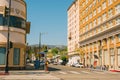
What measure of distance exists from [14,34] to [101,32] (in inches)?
1443

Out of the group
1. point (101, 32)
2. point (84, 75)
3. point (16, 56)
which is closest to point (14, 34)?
point (16, 56)

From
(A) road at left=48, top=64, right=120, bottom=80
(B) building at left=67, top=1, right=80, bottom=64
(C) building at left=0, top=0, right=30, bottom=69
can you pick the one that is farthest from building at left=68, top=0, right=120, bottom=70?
(C) building at left=0, top=0, right=30, bottom=69

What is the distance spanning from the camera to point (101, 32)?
73562mm

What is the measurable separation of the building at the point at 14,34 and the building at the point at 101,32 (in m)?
25.8

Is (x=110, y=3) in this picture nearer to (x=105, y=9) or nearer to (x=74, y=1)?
(x=105, y=9)

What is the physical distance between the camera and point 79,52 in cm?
10350

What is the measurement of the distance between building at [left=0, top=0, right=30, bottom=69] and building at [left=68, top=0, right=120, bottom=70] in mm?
25809

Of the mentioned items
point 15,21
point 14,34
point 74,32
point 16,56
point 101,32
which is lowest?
point 16,56

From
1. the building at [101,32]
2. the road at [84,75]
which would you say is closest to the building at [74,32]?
the building at [101,32]

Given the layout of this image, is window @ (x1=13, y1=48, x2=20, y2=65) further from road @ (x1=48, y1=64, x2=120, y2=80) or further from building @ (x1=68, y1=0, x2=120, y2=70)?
building @ (x1=68, y1=0, x2=120, y2=70)

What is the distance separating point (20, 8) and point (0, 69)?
9.86 metres

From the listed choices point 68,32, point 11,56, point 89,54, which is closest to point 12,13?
point 11,56

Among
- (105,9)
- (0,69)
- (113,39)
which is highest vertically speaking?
(105,9)

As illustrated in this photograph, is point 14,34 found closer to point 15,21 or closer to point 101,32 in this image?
point 15,21
